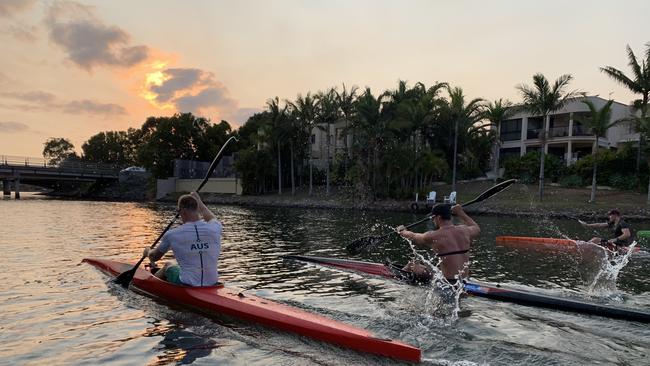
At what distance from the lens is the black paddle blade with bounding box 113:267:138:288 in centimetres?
1124

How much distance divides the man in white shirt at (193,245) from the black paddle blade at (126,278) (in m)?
2.06

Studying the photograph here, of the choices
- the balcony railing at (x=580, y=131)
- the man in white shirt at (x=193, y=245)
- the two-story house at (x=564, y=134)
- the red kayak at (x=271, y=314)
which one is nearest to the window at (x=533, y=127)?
the two-story house at (x=564, y=134)

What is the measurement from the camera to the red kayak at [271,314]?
22.5ft

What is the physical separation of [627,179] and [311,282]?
141ft

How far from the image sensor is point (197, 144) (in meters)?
90.7

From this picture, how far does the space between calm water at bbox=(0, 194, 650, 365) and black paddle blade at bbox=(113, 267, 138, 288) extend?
0.32m

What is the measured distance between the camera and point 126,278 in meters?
11.3

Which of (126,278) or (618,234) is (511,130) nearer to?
(618,234)

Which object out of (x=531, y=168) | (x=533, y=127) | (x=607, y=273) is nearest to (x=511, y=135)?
(x=533, y=127)

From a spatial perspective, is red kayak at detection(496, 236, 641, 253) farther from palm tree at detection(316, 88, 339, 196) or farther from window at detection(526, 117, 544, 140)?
window at detection(526, 117, 544, 140)

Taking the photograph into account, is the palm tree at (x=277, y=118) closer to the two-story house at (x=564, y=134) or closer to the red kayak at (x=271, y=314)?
the two-story house at (x=564, y=134)

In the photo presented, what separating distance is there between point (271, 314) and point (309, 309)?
75.3 inches

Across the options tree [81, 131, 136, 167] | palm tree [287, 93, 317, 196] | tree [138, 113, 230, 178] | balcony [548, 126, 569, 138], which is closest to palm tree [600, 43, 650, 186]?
balcony [548, 126, 569, 138]

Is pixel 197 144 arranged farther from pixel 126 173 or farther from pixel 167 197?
pixel 167 197
